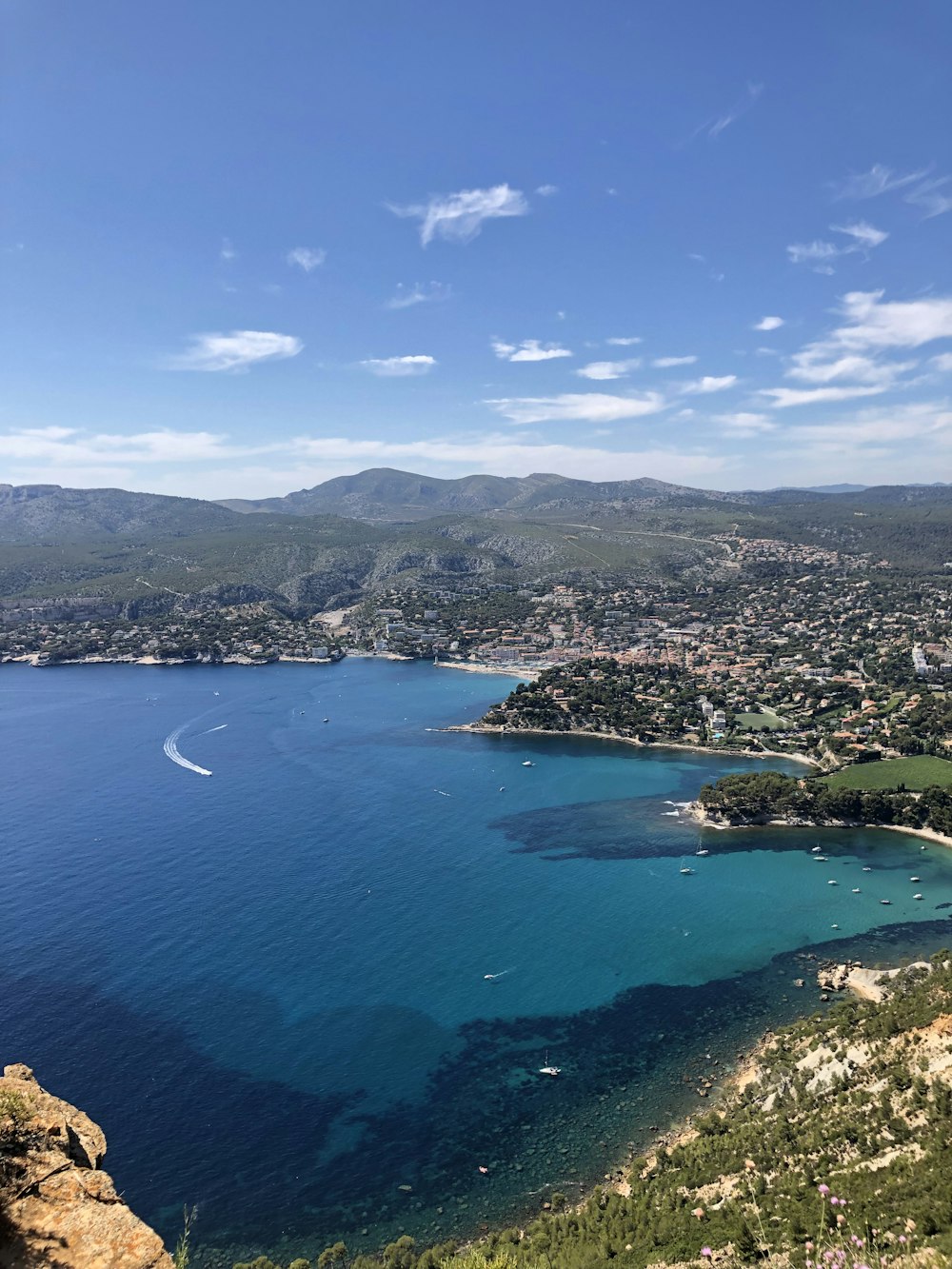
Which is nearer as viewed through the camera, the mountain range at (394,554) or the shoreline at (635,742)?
the shoreline at (635,742)

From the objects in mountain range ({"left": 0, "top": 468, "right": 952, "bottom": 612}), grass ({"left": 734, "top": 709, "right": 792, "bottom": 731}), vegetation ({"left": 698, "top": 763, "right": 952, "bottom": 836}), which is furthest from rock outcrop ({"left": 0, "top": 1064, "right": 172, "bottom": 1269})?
mountain range ({"left": 0, "top": 468, "right": 952, "bottom": 612})

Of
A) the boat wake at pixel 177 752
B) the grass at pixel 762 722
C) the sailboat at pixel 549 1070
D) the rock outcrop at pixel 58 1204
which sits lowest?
the sailboat at pixel 549 1070

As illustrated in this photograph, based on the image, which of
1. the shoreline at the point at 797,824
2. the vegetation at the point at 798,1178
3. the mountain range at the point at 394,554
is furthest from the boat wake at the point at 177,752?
the mountain range at the point at 394,554

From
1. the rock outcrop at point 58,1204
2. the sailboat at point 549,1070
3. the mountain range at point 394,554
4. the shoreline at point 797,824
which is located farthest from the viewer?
the mountain range at point 394,554

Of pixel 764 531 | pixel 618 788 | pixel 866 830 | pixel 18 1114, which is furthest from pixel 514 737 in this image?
pixel 764 531

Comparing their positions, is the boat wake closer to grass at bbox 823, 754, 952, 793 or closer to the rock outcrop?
grass at bbox 823, 754, 952, 793

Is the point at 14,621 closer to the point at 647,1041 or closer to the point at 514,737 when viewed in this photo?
the point at 514,737

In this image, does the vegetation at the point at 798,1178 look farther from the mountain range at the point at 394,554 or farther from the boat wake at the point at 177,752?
the mountain range at the point at 394,554

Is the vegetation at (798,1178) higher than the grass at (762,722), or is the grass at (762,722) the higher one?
the vegetation at (798,1178)
